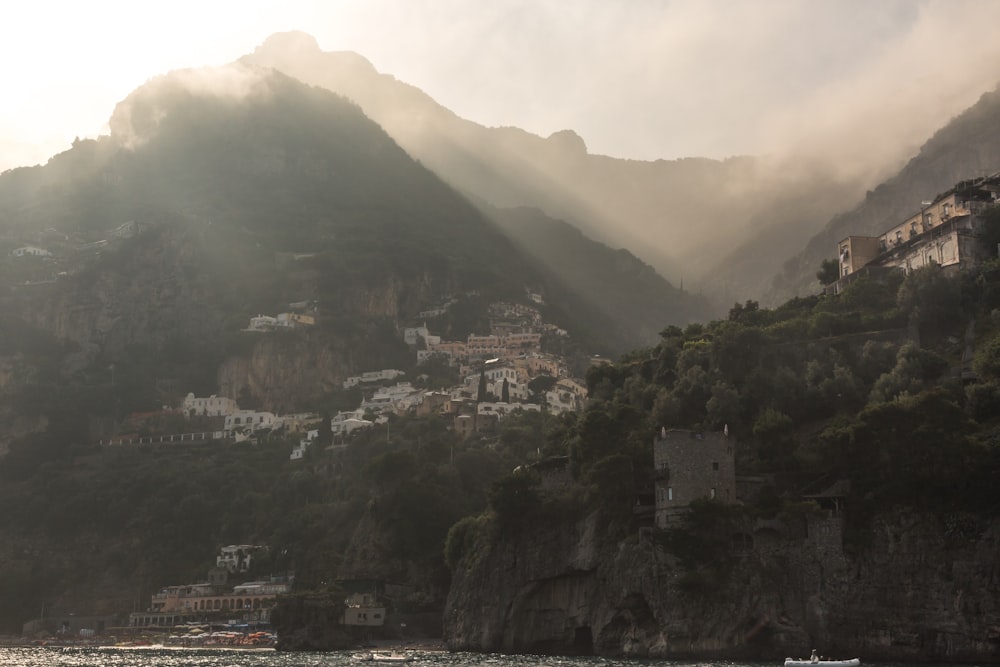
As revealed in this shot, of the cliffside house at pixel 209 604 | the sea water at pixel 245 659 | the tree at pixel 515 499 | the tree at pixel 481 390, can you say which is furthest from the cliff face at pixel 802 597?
the tree at pixel 481 390

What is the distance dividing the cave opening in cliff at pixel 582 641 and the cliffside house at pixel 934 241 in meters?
35.4

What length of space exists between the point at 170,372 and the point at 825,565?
12356cm

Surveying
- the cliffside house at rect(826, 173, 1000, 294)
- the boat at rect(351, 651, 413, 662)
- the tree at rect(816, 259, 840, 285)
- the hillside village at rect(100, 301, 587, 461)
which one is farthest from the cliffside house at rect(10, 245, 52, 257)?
the cliffside house at rect(826, 173, 1000, 294)

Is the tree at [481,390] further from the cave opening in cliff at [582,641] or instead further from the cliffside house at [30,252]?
the cliffside house at [30,252]

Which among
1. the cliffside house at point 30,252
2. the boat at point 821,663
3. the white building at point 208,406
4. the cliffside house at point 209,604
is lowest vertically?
the boat at point 821,663

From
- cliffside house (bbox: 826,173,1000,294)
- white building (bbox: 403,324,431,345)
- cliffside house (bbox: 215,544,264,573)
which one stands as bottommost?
cliffside house (bbox: 215,544,264,573)

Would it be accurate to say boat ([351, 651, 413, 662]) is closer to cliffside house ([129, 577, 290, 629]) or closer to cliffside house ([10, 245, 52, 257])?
cliffside house ([129, 577, 290, 629])

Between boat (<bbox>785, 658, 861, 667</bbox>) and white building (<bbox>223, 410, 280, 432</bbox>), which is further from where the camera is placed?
white building (<bbox>223, 410, 280, 432</bbox>)

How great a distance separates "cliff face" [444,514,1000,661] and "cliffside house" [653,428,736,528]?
99.5 inches

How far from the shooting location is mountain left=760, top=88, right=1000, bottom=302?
5468 inches

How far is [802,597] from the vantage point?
61.7 metres

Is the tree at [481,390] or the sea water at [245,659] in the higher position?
the tree at [481,390]

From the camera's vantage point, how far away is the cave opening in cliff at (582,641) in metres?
70.8

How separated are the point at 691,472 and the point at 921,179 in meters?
90.7
